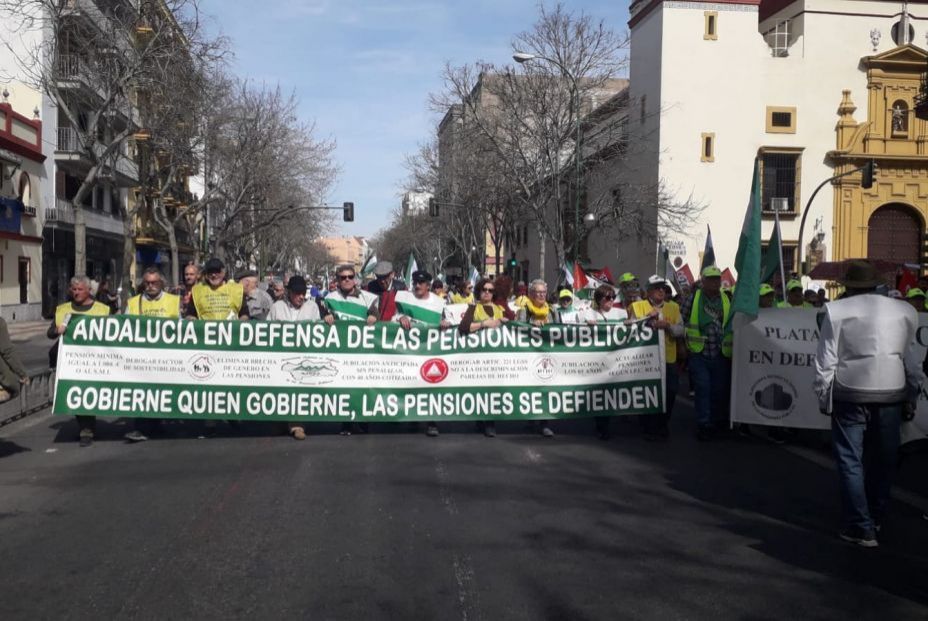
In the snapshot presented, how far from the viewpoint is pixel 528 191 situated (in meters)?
35.0

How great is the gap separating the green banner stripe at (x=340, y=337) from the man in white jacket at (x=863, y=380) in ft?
12.8

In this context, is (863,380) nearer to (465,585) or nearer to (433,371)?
(465,585)

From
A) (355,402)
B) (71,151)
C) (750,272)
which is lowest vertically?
(355,402)

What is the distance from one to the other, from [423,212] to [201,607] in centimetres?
6773

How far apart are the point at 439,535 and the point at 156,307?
16.3 ft

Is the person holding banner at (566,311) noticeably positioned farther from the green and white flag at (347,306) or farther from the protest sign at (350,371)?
the green and white flag at (347,306)

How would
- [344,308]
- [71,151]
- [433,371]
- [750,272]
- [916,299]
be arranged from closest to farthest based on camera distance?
1. [750,272]
2. [433,371]
3. [344,308]
4. [916,299]
5. [71,151]

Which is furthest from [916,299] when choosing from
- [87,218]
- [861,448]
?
[87,218]

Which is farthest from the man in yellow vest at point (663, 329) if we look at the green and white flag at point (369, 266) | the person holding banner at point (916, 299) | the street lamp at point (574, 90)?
the street lamp at point (574, 90)

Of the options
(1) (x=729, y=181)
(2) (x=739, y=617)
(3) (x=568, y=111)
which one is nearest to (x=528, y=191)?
(3) (x=568, y=111)

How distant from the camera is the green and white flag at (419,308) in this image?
9.93 metres

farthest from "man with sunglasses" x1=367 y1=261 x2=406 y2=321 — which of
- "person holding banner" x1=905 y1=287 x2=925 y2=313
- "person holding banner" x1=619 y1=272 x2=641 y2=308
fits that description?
"person holding banner" x1=905 y1=287 x2=925 y2=313

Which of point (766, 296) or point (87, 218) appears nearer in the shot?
point (766, 296)

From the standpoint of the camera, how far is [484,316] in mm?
9711
